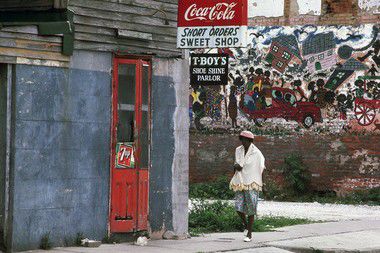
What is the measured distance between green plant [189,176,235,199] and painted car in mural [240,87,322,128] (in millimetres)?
2124

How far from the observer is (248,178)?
16.0 meters

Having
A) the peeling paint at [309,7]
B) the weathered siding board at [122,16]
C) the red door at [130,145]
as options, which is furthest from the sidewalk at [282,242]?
the peeling paint at [309,7]

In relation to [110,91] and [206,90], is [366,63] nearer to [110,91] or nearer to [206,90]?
[206,90]

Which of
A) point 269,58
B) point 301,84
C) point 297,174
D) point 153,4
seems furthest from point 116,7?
point 269,58

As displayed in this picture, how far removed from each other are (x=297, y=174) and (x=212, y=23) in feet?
47.4

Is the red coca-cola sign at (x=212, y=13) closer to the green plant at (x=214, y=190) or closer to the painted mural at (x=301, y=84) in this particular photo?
the green plant at (x=214, y=190)

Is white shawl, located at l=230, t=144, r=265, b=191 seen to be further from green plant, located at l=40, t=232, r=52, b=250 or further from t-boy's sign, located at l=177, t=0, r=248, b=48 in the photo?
green plant, located at l=40, t=232, r=52, b=250

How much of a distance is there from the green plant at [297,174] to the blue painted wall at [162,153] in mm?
13913

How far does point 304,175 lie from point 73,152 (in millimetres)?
16207

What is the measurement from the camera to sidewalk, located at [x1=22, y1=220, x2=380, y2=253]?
47.3ft

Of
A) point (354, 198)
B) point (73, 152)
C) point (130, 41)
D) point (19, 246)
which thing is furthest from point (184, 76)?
point (354, 198)

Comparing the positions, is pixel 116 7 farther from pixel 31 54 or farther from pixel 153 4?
pixel 31 54

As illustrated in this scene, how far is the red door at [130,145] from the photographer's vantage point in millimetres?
14977

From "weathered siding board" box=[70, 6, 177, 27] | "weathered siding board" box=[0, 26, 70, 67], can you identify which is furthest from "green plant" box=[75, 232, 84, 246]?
"weathered siding board" box=[70, 6, 177, 27]
